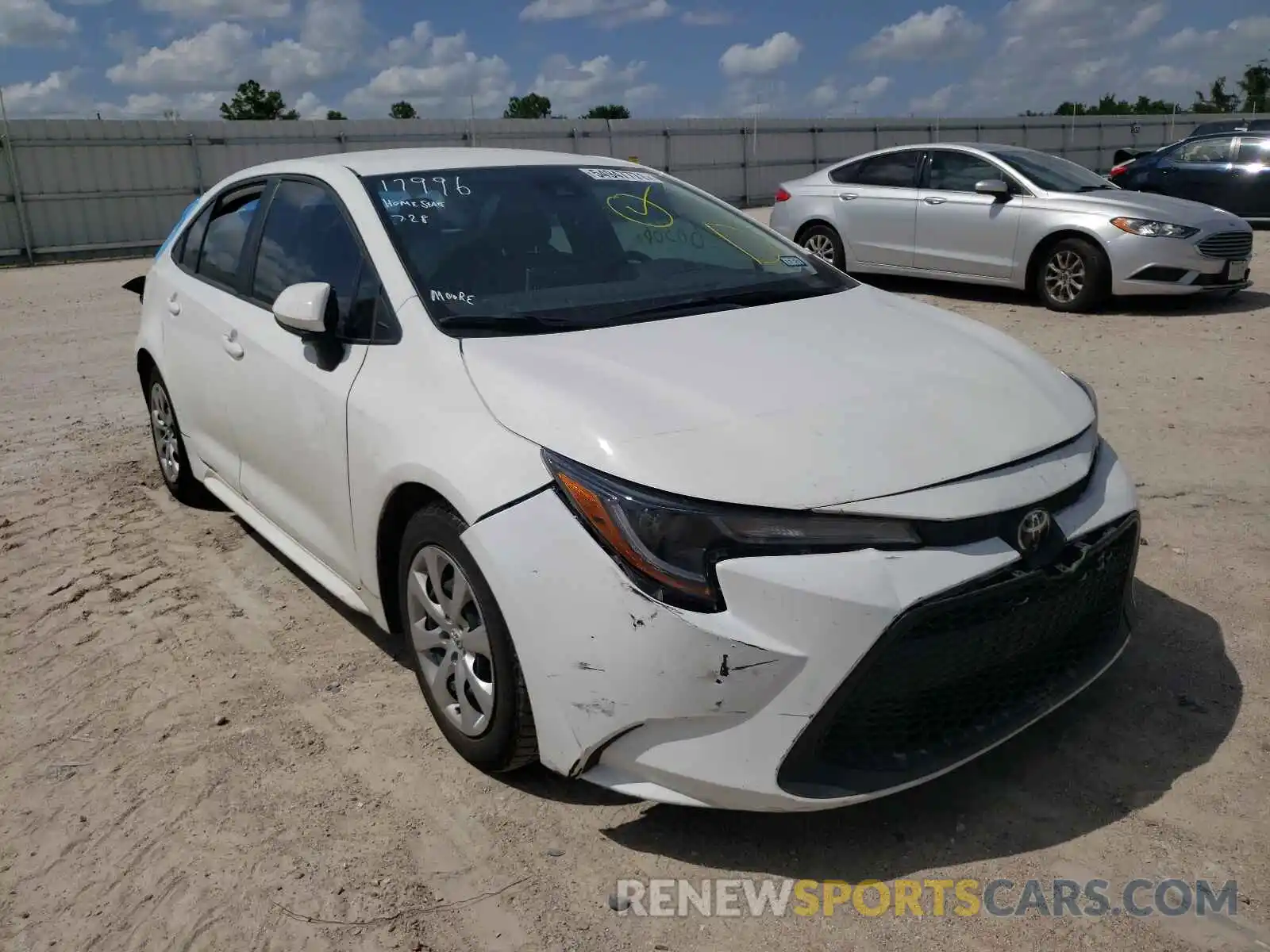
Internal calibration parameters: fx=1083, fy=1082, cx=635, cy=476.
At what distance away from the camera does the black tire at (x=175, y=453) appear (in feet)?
16.5

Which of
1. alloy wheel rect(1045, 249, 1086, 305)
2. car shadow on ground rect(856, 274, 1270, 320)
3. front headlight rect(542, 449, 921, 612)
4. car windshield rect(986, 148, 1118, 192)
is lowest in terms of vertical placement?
car shadow on ground rect(856, 274, 1270, 320)

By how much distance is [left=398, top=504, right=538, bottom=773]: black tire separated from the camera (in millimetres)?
2656

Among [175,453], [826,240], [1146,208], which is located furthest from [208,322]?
[826,240]

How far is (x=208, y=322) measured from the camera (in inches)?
170

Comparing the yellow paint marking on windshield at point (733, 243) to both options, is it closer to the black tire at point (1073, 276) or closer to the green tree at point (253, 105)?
the black tire at point (1073, 276)

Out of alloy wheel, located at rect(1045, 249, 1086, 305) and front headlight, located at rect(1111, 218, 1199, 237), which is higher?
front headlight, located at rect(1111, 218, 1199, 237)

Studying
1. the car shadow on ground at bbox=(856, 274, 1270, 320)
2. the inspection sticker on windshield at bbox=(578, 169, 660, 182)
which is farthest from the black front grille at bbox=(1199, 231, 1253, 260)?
the inspection sticker on windshield at bbox=(578, 169, 660, 182)

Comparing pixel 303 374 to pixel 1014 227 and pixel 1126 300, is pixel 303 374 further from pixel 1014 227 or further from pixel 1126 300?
pixel 1126 300

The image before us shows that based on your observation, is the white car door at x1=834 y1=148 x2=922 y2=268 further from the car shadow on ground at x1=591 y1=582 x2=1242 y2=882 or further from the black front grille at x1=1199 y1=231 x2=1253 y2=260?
the car shadow on ground at x1=591 y1=582 x2=1242 y2=882

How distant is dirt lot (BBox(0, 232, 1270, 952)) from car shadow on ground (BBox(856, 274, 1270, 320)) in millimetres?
5527

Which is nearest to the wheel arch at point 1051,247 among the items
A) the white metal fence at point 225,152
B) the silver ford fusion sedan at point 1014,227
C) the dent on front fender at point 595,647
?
the silver ford fusion sedan at point 1014,227

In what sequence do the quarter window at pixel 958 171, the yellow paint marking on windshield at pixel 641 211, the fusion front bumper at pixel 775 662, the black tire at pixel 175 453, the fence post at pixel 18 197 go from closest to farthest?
1. the fusion front bumper at pixel 775 662
2. the yellow paint marking on windshield at pixel 641 211
3. the black tire at pixel 175 453
4. the quarter window at pixel 958 171
5. the fence post at pixel 18 197

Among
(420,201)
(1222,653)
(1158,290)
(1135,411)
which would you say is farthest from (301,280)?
(1158,290)

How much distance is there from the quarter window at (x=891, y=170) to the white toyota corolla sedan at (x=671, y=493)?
7.69 meters
